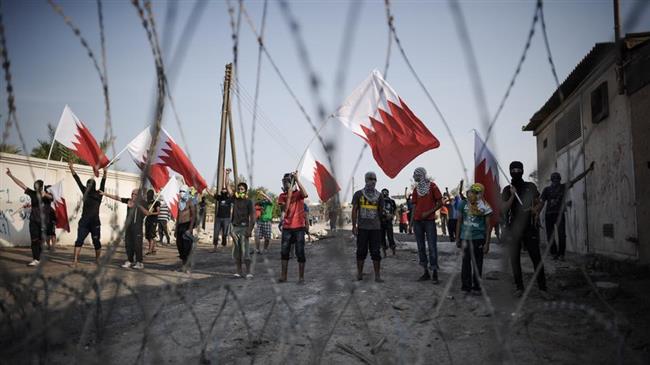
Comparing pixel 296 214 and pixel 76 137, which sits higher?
pixel 76 137

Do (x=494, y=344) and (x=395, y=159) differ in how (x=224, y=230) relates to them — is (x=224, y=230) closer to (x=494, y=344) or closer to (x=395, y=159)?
(x=395, y=159)

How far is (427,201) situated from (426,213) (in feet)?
0.56

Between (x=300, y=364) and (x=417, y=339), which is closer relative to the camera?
(x=300, y=364)

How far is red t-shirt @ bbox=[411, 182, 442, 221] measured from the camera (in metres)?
5.81

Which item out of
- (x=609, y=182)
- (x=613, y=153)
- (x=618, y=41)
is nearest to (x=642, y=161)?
(x=613, y=153)

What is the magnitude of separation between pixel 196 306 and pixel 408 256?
599cm

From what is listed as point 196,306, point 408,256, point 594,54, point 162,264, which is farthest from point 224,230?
point 594,54

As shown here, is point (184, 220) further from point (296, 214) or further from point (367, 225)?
point (367, 225)

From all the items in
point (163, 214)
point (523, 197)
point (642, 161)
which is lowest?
point (163, 214)

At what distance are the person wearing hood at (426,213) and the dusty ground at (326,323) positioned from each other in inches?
13.6

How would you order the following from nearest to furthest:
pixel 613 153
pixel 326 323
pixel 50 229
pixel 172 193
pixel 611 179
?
1. pixel 326 323
2. pixel 613 153
3. pixel 611 179
4. pixel 50 229
5. pixel 172 193

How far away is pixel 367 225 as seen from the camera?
5906 millimetres

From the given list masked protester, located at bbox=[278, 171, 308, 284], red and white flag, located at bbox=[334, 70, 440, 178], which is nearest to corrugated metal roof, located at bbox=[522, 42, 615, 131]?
red and white flag, located at bbox=[334, 70, 440, 178]

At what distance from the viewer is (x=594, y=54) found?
23.8 ft
